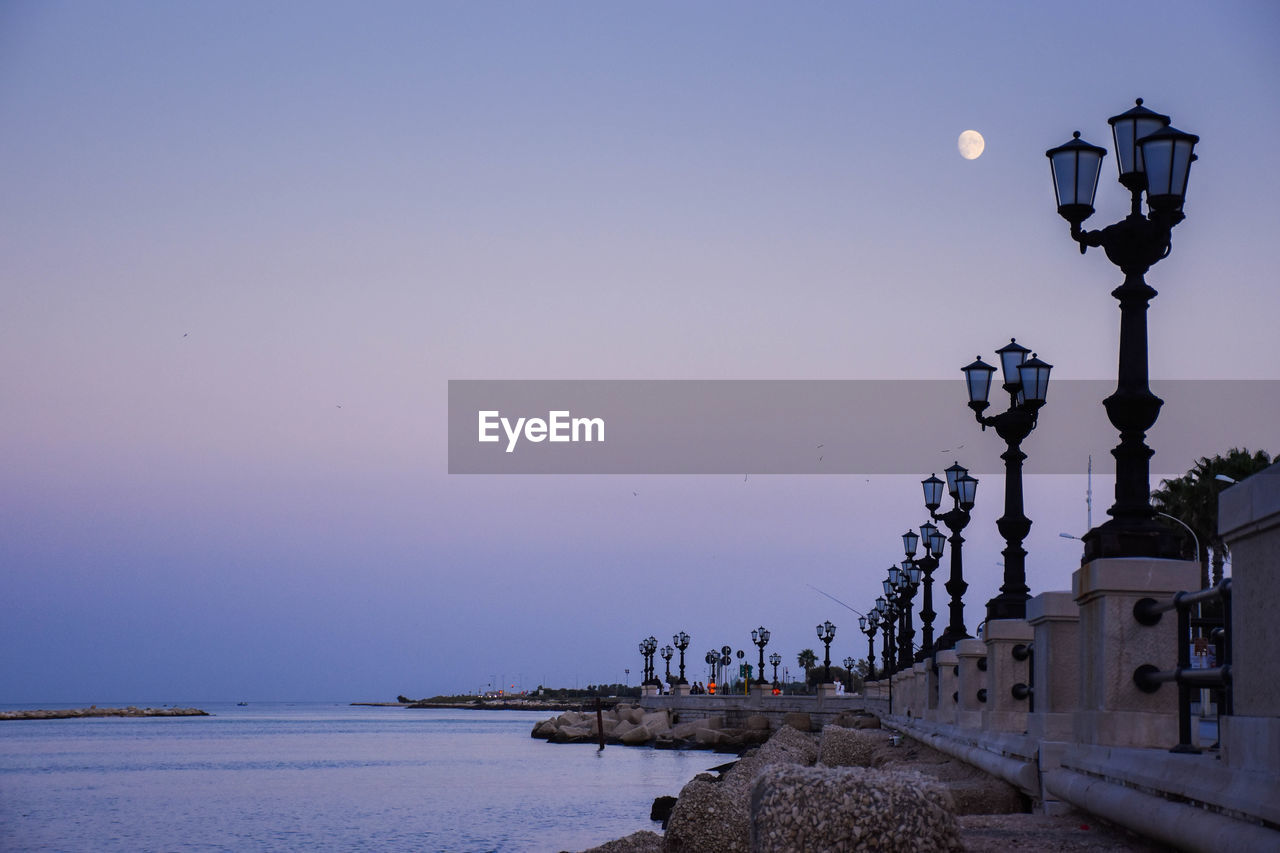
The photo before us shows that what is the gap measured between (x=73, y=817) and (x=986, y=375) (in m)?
40.5

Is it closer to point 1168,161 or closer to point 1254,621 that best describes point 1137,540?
point 1168,161

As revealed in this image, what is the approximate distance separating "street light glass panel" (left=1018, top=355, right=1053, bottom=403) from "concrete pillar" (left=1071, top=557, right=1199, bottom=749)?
6402 millimetres

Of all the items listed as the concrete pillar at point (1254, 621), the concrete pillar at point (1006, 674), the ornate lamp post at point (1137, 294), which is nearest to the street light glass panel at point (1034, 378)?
the concrete pillar at point (1006, 674)

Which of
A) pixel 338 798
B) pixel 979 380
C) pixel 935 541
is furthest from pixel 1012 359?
pixel 338 798

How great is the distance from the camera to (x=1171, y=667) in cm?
959

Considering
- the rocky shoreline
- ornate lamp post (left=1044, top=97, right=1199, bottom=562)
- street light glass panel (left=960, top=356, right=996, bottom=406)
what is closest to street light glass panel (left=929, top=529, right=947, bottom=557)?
street light glass panel (left=960, top=356, right=996, bottom=406)

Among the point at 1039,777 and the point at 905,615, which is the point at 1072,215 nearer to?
the point at 1039,777

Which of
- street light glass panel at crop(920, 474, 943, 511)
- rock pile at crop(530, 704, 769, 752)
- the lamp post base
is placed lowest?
rock pile at crop(530, 704, 769, 752)

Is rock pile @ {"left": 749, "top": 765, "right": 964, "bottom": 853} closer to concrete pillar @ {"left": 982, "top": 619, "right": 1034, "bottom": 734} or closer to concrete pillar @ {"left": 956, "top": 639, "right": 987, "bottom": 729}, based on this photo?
concrete pillar @ {"left": 982, "top": 619, "right": 1034, "bottom": 734}

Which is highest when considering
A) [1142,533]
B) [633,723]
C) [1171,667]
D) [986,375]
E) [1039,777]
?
[986,375]

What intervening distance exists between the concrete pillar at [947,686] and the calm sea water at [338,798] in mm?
13234

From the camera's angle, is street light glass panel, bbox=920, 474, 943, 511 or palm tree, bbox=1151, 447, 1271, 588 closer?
street light glass panel, bbox=920, 474, 943, 511

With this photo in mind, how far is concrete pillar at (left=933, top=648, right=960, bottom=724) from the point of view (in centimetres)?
2288

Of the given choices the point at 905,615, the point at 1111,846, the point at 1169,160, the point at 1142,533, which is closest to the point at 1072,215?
the point at 1169,160
